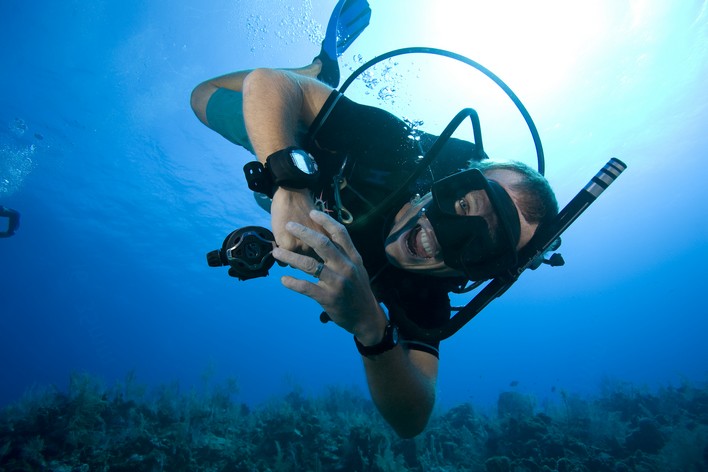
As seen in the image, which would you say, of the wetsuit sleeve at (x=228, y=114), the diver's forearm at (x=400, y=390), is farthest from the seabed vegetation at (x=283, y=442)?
the wetsuit sleeve at (x=228, y=114)

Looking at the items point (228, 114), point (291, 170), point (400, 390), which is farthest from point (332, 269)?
point (228, 114)

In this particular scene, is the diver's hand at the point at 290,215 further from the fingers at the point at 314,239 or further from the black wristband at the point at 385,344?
A: the black wristband at the point at 385,344

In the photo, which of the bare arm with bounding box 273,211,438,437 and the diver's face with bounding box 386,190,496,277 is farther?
the diver's face with bounding box 386,190,496,277

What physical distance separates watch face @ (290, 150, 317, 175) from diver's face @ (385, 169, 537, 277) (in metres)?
1.19

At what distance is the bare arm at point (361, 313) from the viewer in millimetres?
1265

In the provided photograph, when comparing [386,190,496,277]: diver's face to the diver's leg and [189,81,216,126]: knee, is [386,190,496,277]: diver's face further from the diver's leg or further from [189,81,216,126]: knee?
[189,81,216,126]: knee

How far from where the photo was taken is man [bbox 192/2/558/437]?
Answer: 4.77 ft

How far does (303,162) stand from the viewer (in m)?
1.65

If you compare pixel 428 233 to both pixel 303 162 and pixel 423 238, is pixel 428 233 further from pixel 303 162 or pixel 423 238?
pixel 303 162

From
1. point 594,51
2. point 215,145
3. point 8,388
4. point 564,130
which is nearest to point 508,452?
point 594,51

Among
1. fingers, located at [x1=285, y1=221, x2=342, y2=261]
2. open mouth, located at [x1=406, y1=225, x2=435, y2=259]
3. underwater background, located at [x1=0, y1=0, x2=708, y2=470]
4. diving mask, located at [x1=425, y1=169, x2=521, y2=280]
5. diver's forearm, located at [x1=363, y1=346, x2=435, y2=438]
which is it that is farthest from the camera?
underwater background, located at [x1=0, y1=0, x2=708, y2=470]

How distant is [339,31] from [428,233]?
14.3ft

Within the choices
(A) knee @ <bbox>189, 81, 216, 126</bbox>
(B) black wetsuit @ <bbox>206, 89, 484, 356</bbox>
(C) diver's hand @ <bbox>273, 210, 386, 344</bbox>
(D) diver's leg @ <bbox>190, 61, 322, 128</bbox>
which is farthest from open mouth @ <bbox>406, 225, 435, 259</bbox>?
(A) knee @ <bbox>189, 81, 216, 126</bbox>

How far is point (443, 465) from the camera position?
9.29 meters
